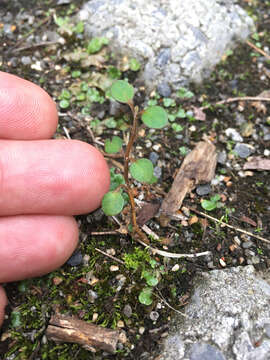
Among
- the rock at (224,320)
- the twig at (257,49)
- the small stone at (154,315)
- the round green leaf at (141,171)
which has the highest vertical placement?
the twig at (257,49)

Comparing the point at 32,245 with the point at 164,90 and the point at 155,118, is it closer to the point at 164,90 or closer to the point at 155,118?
the point at 155,118

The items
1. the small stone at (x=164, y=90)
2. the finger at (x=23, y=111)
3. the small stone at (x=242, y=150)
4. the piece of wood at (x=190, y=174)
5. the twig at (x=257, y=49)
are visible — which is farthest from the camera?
the twig at (x=257, y=49)

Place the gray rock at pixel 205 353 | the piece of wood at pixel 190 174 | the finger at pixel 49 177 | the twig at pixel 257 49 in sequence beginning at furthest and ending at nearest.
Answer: the twig at pixel 257 49
the piece of wood at pixel 190 174
the finger at pixel 49 177
the gray rock at pixel 205 353

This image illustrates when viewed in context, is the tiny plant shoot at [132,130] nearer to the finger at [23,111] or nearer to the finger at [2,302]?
the finger at [23,111]

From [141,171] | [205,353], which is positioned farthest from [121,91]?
[205,353]

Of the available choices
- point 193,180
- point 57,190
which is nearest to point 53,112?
point 57,190

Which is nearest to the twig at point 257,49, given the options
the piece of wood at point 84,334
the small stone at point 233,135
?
the small stone at point 233,135
